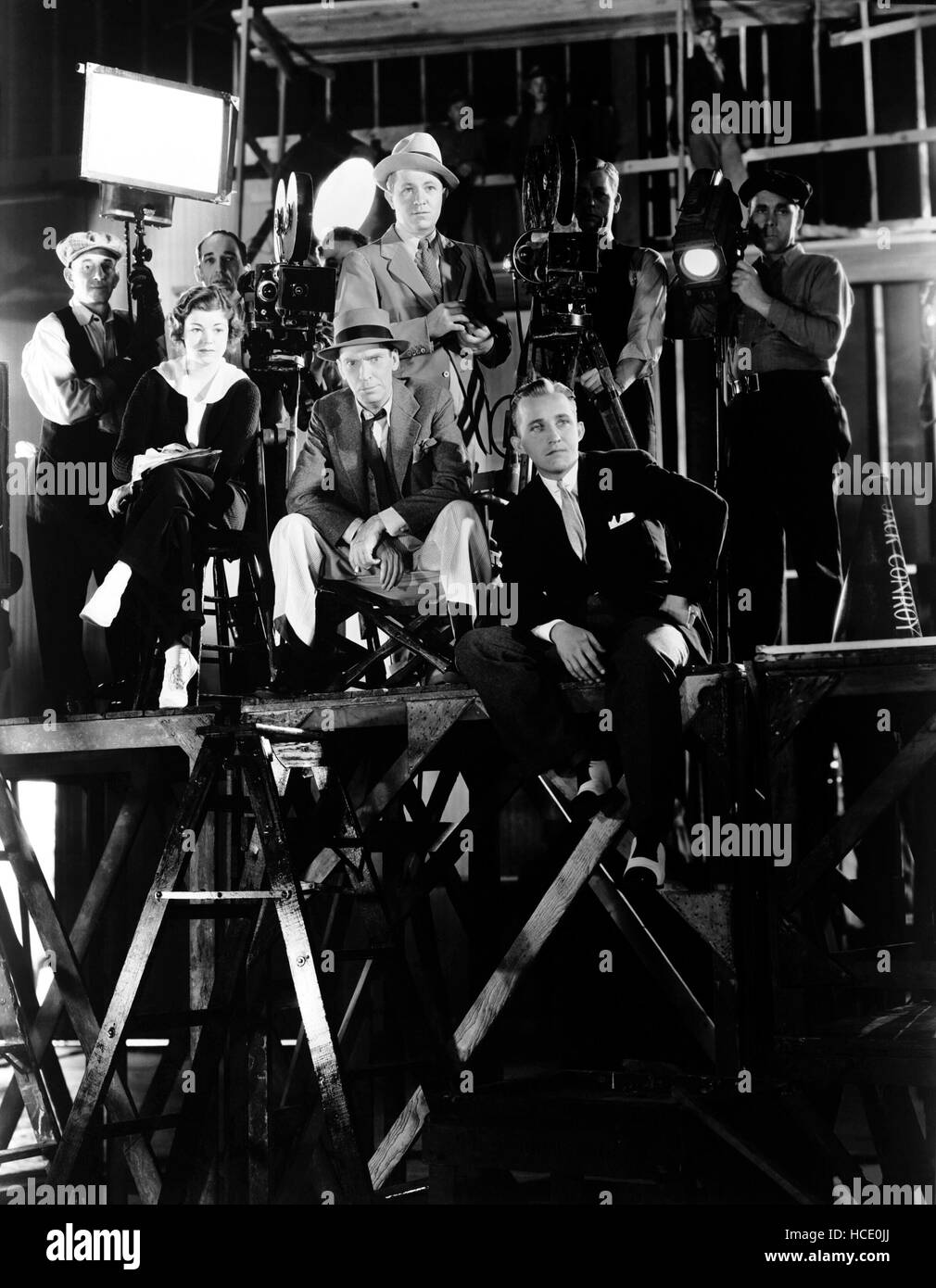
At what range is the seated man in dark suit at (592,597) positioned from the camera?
4664 mm

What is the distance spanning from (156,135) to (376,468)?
195 centimetres

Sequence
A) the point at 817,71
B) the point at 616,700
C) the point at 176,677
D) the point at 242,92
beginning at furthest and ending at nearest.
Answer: the point at 817,71 → the point at 242,92 → the point at 176,677 → the point at 616,700

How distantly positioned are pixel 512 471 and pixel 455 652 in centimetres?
106

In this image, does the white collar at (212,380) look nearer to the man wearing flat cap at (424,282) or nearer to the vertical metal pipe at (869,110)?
the man wearing flat cap at (424,282)

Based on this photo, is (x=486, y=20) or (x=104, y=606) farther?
(x=486, y=20)

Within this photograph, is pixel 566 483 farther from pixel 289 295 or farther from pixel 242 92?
pixel 242 92

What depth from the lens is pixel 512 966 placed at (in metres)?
5.17

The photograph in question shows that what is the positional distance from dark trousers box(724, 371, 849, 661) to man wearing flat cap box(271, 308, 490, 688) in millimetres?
982

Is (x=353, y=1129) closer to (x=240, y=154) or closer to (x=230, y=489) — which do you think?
(x=230, y=489)

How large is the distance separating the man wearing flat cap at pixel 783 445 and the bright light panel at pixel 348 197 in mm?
1886

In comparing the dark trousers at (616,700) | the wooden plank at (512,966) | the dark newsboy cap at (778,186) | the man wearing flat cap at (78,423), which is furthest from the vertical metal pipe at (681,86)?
the wooden plank at (512,966)

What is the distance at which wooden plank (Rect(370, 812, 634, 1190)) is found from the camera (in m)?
5.01

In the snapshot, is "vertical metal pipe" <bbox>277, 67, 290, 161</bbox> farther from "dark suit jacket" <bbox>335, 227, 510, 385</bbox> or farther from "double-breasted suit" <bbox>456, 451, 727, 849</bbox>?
"double-breasted suit" <bbox>456, 451, 727, 849</bbox>

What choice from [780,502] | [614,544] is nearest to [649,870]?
[614,544]
